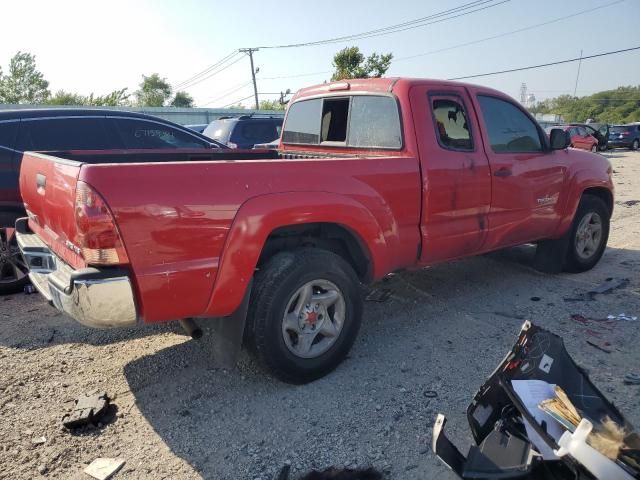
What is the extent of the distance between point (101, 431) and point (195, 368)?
2.64 ft

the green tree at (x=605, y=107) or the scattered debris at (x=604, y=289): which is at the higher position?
the green tree at (x=605, y=107)

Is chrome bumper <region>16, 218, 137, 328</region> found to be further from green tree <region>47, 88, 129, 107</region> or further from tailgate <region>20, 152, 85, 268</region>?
green tree <region>47, 88, 129, 107</region>

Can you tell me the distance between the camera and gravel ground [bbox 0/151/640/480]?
2.59 meters

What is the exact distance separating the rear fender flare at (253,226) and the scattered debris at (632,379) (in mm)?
2261

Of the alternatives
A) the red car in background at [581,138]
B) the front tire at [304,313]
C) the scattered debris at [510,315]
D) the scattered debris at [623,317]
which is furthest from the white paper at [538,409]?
the red car in background at [581,138]

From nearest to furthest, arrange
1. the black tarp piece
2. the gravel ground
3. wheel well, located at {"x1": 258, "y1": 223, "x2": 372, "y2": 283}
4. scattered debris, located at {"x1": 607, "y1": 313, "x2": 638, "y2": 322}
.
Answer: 1. the black tarp piece
2. the gravel ground
3. wheel well, located at {"x1": 258, "y1": 223, "x2": 372, "y2": 283}
4. scattered debris, located at {"x1": 607, "y1": 313, "x2": 638, "y2": 322}

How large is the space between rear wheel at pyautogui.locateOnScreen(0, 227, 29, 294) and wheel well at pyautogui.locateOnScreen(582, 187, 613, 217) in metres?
6.09

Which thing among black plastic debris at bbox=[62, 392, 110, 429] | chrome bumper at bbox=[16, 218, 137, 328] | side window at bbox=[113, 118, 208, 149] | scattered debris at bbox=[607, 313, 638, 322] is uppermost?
side window at bbox=[113, 118, 208, 149]

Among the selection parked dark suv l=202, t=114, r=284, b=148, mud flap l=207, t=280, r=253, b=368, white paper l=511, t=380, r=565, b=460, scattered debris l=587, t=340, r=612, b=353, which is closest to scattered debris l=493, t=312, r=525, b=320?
scattered debris l=587, t=340, r=612, b=353

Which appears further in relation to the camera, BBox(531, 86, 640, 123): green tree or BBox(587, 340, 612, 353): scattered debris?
BBox(531, 86, 640, 123): green tree

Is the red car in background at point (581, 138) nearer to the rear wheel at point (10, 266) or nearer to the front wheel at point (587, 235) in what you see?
the front wheel at point (587, 235)

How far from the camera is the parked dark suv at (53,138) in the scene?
16.2 ft

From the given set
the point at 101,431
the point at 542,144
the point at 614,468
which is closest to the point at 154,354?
the point at 101,431

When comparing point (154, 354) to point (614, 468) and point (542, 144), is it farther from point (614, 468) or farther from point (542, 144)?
point (542, 144)
